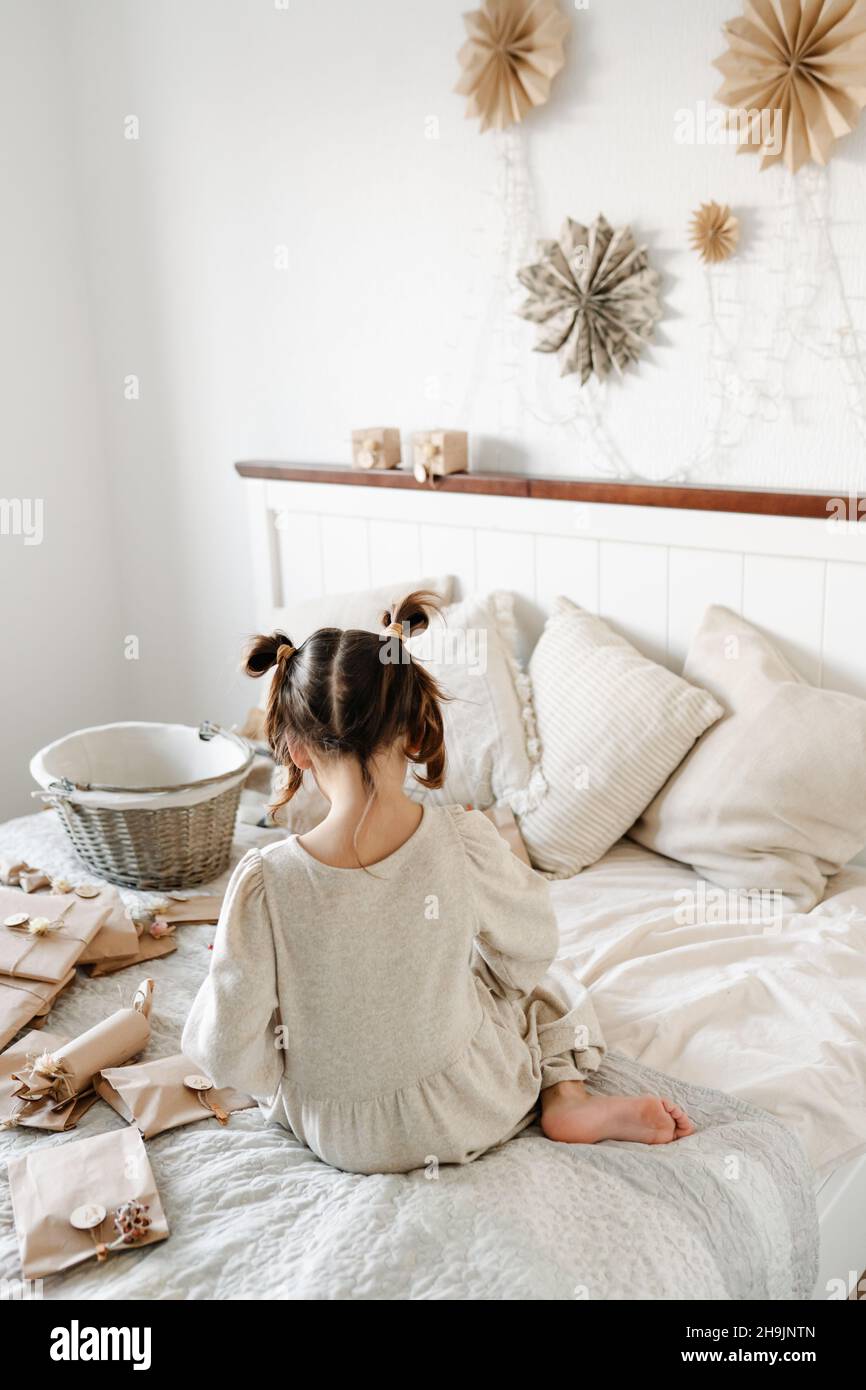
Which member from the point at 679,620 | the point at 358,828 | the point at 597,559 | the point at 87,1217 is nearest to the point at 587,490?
the point at 597,559

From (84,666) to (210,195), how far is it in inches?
49.0

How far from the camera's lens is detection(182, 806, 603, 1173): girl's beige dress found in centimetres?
129

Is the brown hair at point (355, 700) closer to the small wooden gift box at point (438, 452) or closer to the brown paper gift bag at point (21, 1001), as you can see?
the brown paper gift bag at point (21, 1001)

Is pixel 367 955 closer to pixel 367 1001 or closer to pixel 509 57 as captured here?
pixel 367 1001

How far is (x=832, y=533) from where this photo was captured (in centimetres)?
195

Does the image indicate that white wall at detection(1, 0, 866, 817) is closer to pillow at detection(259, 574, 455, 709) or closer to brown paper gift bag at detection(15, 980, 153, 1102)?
pillow at detection(259, 574, 455, 709)

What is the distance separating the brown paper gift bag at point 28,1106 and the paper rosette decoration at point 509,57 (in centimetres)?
180

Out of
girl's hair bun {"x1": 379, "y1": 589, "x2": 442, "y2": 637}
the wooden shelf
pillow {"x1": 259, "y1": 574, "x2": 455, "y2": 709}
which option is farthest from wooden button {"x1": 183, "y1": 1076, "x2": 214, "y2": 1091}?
the wooden shelf

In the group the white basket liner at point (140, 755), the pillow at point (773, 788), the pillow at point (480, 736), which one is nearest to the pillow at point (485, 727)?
the pillow at point (480, 736)

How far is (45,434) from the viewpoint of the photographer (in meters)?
3.06

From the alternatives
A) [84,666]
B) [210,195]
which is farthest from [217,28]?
[84,666]

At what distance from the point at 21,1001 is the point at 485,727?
36.4 inches
